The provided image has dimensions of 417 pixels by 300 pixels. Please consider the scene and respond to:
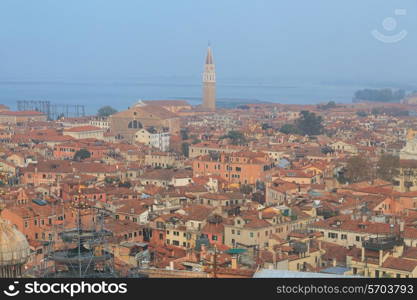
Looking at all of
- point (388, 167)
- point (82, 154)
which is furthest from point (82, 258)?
point (82, 154)

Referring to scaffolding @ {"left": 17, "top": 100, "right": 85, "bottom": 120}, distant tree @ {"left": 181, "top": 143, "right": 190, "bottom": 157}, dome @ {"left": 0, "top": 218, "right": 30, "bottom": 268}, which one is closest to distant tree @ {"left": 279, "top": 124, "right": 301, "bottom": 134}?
distant tree @ {"left": 181, "top": 143, "right": 190, "bottom": 157}

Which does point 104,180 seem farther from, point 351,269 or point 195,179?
point 351,269

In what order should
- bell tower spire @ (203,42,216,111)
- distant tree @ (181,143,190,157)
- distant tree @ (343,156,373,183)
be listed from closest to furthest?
distant tree @ (343,156,373,183)
distant tree @ (181,143,190,157)
bell tower spire @ (203,42,216,111)

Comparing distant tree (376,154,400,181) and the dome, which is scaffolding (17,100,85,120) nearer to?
distant tree (376,154,400,181)

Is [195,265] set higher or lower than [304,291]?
lower

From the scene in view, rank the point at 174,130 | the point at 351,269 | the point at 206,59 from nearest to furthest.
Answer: the point at 351,269
the point at 174,130
the point at 206,59

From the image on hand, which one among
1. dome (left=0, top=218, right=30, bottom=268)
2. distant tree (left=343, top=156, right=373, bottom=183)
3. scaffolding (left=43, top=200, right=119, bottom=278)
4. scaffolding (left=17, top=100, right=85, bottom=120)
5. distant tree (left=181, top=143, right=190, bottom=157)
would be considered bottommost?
scaffolding (left=17, top=100, right=85, bottom=120)

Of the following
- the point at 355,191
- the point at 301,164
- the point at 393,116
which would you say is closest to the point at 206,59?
the point at 393,116
